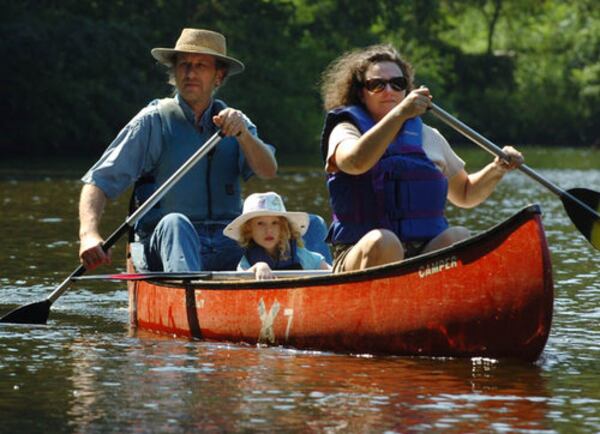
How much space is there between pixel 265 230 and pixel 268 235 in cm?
5

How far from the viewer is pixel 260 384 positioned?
7.36 m

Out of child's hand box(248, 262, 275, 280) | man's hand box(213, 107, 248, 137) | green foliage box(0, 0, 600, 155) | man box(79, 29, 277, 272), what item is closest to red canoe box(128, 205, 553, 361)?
child's hand box(248, 262, 275, 280)

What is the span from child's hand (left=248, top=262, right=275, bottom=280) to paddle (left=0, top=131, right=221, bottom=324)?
24.6 inches

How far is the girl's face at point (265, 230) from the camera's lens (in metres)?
8.98

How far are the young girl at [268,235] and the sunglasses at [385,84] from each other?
1.17m

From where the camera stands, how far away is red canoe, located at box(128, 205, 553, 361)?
24.4 ft

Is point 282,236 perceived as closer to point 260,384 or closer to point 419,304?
point 419,304

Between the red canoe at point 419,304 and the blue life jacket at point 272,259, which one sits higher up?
the blue life jacket at point 272,259

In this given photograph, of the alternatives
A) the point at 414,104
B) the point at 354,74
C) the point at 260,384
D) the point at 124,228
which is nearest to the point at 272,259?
the point at 124,228

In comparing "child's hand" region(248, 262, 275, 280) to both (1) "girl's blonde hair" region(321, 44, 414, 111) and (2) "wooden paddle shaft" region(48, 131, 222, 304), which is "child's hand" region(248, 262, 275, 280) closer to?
(2) "wooden paddle shaft" region(48, 131, 222, 304)

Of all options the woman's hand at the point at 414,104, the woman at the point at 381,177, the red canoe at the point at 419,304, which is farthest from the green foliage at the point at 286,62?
A: the woman's hand at the point at 414,104

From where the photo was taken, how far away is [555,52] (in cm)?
6238

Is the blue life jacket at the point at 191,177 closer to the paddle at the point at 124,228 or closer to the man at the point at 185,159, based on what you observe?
the man at the point at 185,159

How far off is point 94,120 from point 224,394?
95.8 feet
